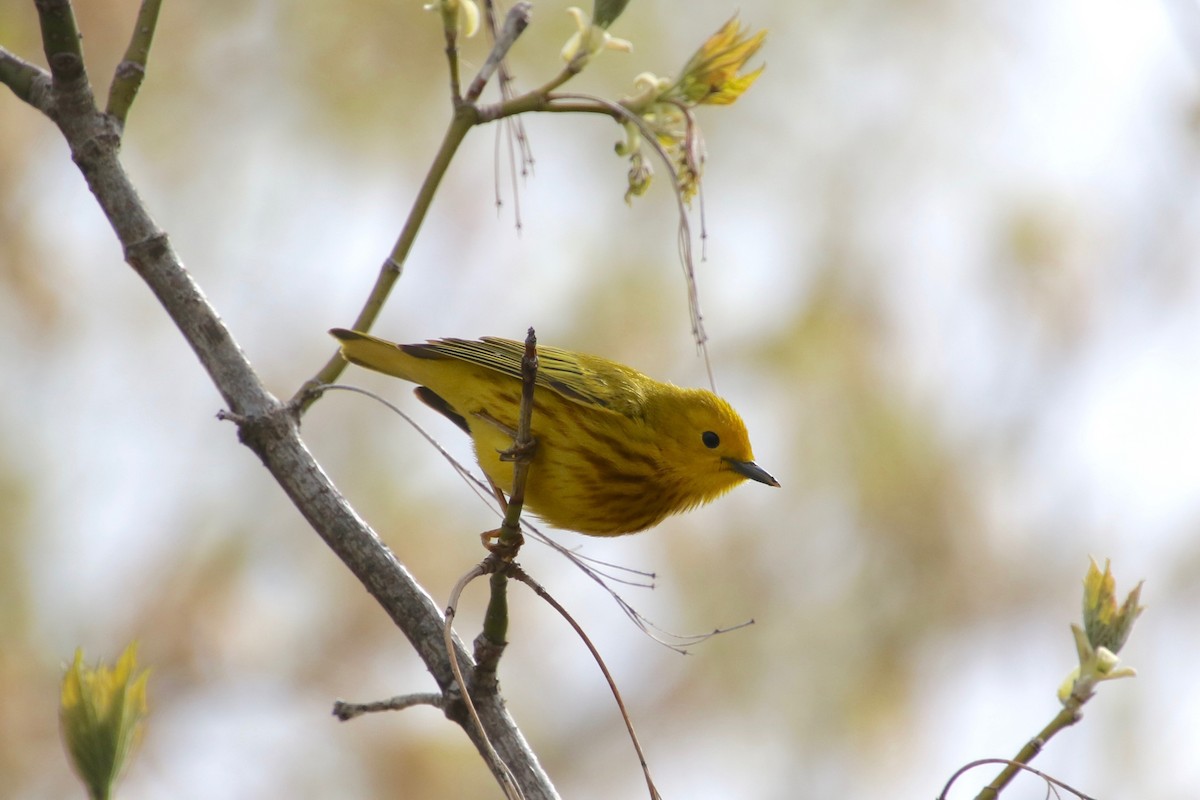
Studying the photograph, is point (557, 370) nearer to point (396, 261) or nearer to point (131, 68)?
point (396, 261)

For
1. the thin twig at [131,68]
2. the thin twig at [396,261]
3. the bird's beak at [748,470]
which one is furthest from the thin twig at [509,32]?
the bird's beak at [748,470]

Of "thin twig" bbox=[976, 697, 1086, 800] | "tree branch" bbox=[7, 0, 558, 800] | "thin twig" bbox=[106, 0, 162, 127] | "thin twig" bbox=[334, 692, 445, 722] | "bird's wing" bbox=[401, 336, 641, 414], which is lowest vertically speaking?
"thin twig" bbox=[976, 697, 1086, 800]

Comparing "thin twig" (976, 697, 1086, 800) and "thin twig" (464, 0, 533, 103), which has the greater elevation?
"thin twig" (464, 0, 533, 103)

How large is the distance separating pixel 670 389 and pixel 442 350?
3.08ft

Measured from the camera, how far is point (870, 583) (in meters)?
8.55

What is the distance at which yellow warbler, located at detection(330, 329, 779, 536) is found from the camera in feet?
12.9

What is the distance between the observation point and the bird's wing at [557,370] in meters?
4.14

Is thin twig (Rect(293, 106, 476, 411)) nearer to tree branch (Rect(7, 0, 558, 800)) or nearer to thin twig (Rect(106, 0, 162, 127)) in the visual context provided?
tree branch (Rect(7, 0, 558, 800))

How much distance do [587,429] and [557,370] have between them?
13.5 inches

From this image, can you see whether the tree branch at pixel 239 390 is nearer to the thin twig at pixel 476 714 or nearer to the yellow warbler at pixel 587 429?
the thin twig at pixel 476 714

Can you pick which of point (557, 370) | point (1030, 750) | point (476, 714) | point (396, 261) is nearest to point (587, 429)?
point (557, 370)

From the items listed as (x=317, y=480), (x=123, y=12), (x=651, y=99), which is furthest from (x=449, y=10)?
(x=123, y=12)

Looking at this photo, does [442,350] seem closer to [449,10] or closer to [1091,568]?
[449,10]

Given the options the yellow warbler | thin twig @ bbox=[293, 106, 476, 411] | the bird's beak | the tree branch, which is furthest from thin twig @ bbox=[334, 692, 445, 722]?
the bird's beak
